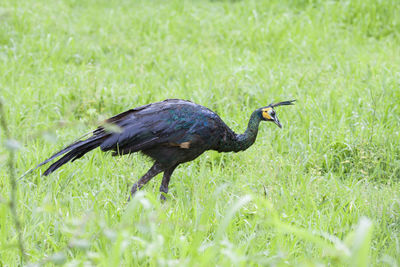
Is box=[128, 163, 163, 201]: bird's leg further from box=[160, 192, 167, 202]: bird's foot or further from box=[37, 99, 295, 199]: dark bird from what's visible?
box=[160, 192, 167, 202]: bird's foot

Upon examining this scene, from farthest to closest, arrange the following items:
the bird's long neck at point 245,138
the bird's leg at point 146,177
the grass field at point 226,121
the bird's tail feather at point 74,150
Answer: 1. the bird's long neck at point 245,138
2. the bird's leg at point 146,177
3. the bird's tail feather at point 74,150
4. the grass field at point 226,121

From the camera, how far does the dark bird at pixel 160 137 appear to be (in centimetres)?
418

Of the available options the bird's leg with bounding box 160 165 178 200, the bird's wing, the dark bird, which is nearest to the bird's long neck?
the dark bird

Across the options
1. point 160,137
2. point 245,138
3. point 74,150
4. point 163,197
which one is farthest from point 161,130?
point 245,138

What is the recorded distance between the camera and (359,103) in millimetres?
6066

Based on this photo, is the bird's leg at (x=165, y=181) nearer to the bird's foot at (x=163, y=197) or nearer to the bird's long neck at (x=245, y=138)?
the bird's foot at (x=163, y=197)

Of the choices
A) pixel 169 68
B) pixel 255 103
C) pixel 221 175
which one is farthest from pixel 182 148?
pixel 169 68

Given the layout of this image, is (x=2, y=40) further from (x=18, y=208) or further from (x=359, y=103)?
(x=359, y=103)

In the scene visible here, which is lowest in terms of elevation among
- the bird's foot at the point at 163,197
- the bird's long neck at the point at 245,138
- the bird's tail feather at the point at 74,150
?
the bird's foot at the point at 163,197

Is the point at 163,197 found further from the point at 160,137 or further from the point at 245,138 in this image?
the point at 245,138

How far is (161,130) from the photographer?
4.23 m

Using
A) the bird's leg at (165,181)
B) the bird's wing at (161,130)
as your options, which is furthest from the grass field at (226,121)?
the bird's wing at (161,130)

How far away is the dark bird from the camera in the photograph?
418 cm

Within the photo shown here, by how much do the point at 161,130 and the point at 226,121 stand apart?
64.9 inches
